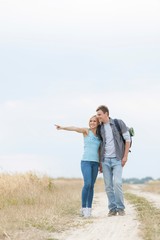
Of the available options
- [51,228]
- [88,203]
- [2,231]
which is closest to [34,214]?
[88,203]

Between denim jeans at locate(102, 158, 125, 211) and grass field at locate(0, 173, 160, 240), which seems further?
denim jeans at locate(102, 158, 125, 211)

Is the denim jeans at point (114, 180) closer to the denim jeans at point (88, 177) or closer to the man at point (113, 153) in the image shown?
the man at point (113, 153)

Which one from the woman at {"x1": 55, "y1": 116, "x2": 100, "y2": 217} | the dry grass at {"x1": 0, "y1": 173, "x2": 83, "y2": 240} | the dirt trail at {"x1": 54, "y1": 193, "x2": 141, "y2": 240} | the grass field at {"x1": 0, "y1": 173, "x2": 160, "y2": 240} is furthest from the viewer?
the woman at {"x1": 55, "y1": 116, "x2": 100, "y2": 217}

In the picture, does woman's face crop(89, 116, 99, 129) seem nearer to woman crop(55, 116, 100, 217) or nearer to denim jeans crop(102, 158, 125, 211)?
woman crop(55, 116, 100, 217)

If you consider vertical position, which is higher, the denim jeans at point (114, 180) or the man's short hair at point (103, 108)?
the man's short hair at point (103, 108)

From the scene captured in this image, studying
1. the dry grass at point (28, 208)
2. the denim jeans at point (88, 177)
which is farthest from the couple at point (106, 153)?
the dry grass at point (28, 208)

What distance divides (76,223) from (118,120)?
2.40m

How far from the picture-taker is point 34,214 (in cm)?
1374

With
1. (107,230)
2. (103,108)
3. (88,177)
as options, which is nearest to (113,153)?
(88,177)

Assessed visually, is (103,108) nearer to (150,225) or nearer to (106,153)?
(106,153)

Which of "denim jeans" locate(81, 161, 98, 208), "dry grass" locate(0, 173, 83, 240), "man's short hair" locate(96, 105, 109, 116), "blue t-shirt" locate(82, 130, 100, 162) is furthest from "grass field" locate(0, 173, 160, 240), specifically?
"man's short hair" locate(96, 105, 109, 116)

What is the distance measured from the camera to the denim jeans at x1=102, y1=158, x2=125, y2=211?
538 inches

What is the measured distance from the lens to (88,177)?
545 inches

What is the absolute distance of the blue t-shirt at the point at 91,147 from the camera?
13.8 m
